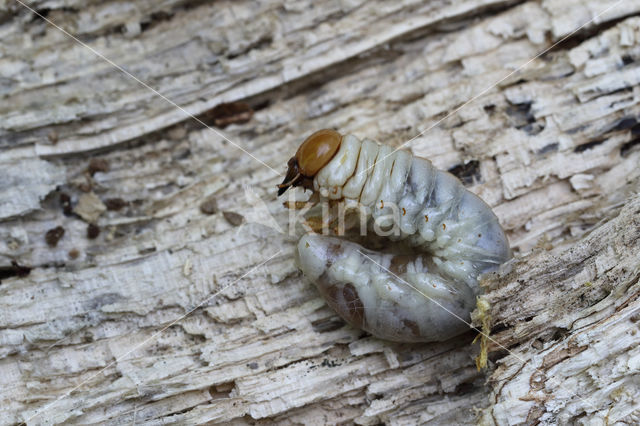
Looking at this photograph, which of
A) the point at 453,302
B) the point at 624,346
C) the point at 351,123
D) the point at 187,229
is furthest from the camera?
the point at 351,123

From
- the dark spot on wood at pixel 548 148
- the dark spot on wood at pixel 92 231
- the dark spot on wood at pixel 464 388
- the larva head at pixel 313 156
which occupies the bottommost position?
the dark spot on wood at pixel 464 388

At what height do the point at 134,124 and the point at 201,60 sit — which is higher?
the point at 201,60

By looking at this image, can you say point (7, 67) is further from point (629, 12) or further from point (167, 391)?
point (629, 12)

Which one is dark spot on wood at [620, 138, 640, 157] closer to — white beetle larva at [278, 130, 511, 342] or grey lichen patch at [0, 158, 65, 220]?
white beetle larva at [278, 130, 511, 342]

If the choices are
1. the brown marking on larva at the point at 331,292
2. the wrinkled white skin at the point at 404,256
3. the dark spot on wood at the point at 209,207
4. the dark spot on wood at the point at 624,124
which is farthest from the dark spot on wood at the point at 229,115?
the dark spot on wood at the point at 624,124

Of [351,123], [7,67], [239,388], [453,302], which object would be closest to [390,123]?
[351,123]

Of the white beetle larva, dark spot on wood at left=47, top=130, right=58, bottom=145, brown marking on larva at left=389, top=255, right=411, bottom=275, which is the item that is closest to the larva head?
the white beetle larva

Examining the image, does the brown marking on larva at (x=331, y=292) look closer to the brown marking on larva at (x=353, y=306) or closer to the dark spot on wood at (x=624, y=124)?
the brown marking on larva at (x=353, y=306)
